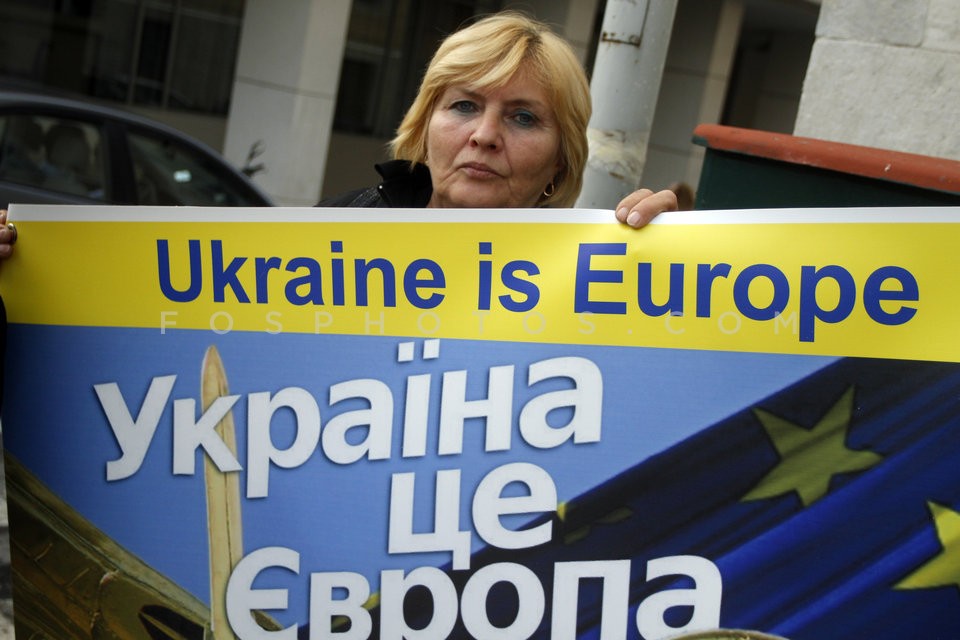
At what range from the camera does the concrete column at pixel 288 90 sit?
12578 mm

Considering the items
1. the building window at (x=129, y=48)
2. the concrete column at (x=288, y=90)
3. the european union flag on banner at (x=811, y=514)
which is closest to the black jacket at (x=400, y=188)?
the european union flag on banner at (x=811, y=514)

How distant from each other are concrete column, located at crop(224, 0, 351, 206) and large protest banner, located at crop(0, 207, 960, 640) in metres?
10.3

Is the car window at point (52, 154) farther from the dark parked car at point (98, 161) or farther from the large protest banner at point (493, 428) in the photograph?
the large protest banner at point (493, 428)

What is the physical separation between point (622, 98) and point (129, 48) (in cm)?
1100

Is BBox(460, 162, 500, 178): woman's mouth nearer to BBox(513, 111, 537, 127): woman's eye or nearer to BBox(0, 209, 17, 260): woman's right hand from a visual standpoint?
BBox(513, 111, 537, 127): woman's eye

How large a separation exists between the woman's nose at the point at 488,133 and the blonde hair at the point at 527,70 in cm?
6

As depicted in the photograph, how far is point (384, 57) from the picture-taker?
53.5ft

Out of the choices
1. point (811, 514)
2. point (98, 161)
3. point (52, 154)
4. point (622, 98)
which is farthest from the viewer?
point (98, 161)

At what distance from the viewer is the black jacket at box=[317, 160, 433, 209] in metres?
2.74

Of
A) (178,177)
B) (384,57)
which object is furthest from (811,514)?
(384,57)

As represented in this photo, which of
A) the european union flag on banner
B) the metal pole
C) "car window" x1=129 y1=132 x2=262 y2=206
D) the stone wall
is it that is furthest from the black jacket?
"car window" x1=129 y1=132 x2=262 y2=206

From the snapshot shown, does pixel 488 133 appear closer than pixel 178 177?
Yes

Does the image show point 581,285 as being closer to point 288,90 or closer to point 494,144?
point 494,144

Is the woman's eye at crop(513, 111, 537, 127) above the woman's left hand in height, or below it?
above
